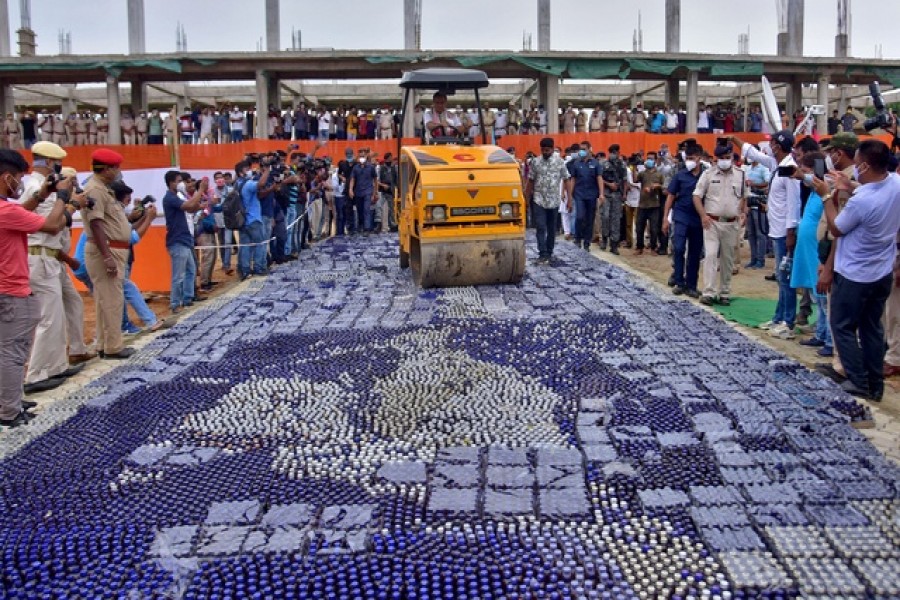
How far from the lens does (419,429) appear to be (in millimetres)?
5281

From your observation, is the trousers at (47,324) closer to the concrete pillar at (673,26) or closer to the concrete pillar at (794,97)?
the concrete pillar at (794,97)

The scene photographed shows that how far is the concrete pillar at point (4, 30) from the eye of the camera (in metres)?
27.2

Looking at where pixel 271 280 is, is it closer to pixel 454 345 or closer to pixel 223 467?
pixel 454 345

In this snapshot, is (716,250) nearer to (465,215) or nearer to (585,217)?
(465,215)

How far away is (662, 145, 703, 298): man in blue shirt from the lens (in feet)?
32.6

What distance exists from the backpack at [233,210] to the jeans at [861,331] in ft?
27.9

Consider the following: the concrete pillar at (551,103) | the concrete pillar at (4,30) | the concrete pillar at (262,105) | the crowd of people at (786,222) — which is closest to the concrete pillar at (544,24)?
the concrete pillar at (551,103)

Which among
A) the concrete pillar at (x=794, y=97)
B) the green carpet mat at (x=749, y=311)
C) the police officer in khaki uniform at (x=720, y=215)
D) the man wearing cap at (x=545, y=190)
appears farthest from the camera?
the concrete pillar at (x=794, y=97)

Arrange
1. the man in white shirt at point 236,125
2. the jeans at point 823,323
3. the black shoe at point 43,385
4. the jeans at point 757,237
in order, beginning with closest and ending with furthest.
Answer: the black shoe at point 43,385, the jeans at point 823,323, the jeans at point 757,237, the man in white shirt at point 236,125

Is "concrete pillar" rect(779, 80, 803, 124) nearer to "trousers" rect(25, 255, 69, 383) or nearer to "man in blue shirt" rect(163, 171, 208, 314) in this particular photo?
"man in blue shirt" rect(163, 171, 208, 314)

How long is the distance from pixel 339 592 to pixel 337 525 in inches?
24.5

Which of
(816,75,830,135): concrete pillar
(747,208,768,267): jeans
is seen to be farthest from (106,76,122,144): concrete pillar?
(816,75,830,135): concrete pillar

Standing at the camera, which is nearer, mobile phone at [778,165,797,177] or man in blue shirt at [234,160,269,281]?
mobile phone at [778,165,797,177]

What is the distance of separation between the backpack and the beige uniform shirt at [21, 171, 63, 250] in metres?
4.37
